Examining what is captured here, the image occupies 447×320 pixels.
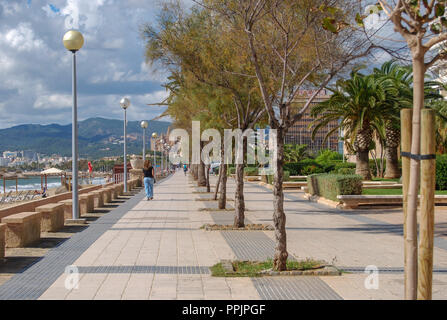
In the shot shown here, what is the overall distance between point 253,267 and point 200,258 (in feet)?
3.91

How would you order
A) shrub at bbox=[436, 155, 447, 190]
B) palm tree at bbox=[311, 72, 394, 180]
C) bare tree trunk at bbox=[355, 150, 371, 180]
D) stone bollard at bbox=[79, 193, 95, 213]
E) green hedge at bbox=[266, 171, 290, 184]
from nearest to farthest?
stone bollard at bbox=[79, 193, 95, 213] < shrub at bbox=[436, 155, 447, 190] < palm tree at bbox=[311, 72, 394, 180] < bare tree trunk at bbox=[355, 150, 371, 180] < green hedge at bbox=[266, 171, 290, 184]

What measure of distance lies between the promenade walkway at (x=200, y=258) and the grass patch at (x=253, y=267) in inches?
8.7

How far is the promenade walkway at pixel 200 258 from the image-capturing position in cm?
650

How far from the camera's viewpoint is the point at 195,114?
21328 millimetres

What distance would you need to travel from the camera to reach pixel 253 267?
8000mm

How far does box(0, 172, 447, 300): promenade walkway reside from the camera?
21.3ft

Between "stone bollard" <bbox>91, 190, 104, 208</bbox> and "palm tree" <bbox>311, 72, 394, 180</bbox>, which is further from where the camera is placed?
"palm tree" <bbox>311, 72, 394, 180</bbox>

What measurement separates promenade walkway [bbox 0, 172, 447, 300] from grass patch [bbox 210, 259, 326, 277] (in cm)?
22

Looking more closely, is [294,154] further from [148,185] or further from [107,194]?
[107,194]

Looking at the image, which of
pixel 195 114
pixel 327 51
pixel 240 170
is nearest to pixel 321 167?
pixel 195 114

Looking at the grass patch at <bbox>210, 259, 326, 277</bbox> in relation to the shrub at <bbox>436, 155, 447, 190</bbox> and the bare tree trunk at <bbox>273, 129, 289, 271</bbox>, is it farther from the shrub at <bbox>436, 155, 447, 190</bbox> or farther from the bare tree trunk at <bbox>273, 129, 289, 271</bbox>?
the shrub at <bbox>436, 155, 447, 190</bbox>

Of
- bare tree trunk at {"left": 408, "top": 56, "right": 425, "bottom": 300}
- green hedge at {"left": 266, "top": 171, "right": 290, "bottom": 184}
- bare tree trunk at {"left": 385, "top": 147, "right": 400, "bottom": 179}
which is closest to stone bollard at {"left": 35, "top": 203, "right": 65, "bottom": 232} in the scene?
bare tree trunk at {"left": 408, "top": 56, "right": 425, "bottom": 300}
